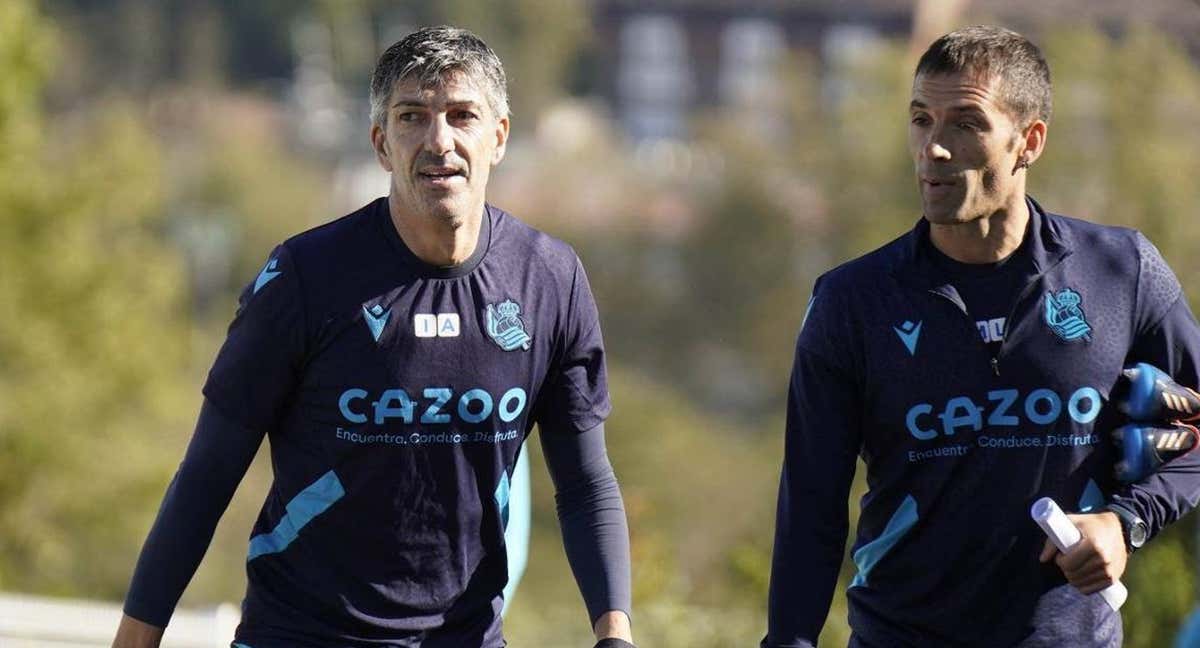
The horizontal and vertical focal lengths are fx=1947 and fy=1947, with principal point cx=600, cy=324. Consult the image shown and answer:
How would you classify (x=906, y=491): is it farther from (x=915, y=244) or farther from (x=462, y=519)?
(x=462, y=519)

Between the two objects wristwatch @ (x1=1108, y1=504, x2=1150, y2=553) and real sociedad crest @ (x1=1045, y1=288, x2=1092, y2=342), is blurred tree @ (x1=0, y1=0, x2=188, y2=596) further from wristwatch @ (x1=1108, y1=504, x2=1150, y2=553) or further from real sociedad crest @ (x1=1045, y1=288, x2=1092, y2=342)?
wristwatch @ (x1=1108, y1=504, x2=1150, y2=553)

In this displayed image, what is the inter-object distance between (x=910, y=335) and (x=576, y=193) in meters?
76.8

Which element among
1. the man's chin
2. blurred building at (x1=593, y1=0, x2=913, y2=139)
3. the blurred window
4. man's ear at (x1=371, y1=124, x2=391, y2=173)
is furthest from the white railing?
the blurred window

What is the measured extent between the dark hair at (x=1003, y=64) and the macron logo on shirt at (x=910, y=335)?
19.9 inches

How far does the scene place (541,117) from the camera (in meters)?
90.5

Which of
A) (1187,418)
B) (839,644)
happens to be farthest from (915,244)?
(839,644)

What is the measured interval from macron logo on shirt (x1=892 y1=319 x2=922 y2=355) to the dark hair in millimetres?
504

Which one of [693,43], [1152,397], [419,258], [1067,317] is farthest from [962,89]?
[693,43]

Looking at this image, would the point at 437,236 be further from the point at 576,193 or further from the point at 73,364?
the point at 576,193

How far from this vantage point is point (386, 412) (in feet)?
13.3

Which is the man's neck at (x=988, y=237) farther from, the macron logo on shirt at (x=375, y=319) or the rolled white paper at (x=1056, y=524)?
the macron logo on shirt at (x=375, y=319)

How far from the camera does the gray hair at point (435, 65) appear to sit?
13.5ft

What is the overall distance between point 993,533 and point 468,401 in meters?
1.12

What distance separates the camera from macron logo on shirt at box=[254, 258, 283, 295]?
4.07m
